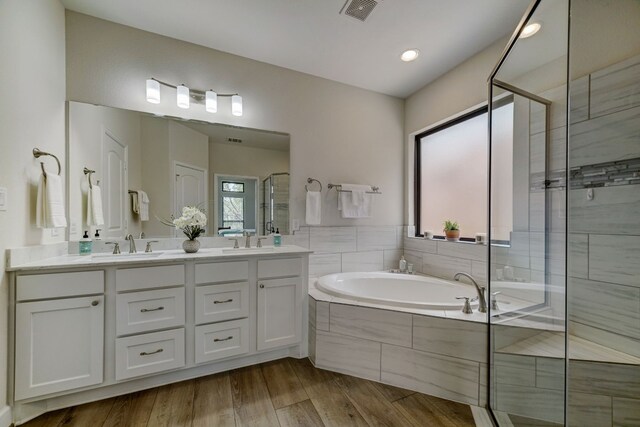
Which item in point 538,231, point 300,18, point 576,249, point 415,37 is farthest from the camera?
point 415,37

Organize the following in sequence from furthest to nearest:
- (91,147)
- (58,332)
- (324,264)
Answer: (324,264), (91,147), (58,332)

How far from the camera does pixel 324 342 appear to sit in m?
1.89

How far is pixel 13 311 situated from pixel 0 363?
249mm

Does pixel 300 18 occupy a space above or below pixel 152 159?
above

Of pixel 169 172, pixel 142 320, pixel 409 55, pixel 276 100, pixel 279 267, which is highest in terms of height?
pixel 409 55

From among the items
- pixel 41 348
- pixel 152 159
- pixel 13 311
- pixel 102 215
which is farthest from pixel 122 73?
pixel 41 348

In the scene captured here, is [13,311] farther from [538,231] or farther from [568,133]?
[568,133]

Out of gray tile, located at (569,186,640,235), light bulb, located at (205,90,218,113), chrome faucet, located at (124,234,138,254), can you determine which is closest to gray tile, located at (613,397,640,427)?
gray tile, located at (569,186,640,235)

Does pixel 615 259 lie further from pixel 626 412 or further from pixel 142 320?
pixel 142 320

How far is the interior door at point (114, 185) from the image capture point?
6.27 feet

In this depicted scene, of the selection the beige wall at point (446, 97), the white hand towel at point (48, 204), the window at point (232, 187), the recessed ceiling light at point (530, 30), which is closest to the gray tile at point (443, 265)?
the beige wall at point (446, 97)

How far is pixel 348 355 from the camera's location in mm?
1824

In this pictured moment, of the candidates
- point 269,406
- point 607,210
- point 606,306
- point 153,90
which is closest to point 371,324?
point 269,406

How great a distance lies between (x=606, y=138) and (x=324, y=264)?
218cm
